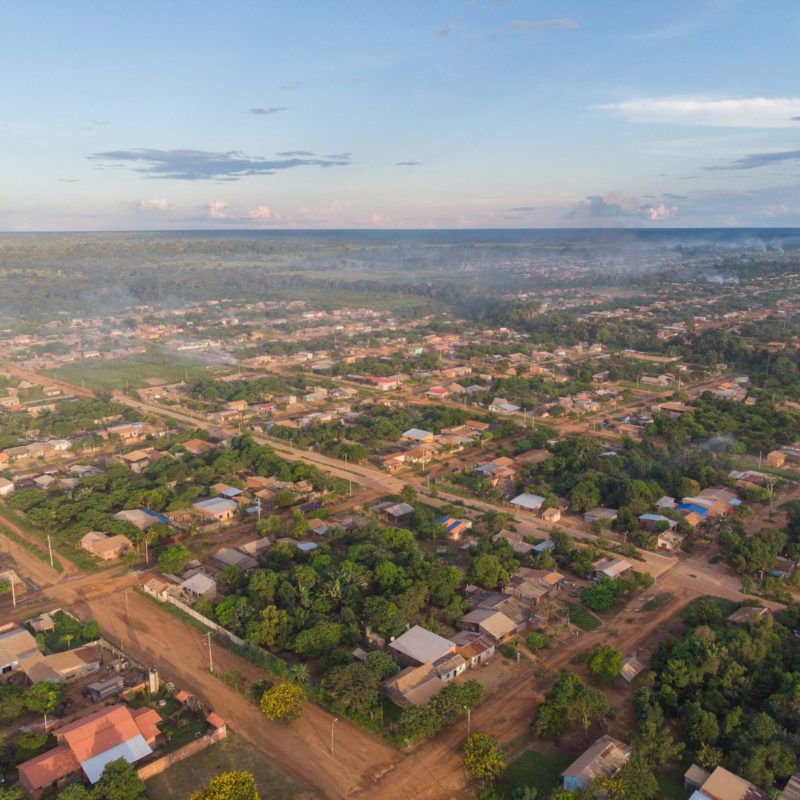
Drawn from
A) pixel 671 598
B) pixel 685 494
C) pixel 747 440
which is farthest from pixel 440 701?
pixel 747 440

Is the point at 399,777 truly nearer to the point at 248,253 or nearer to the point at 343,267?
the point at 343,267

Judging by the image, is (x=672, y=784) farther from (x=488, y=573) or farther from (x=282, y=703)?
(x=282, y=703)

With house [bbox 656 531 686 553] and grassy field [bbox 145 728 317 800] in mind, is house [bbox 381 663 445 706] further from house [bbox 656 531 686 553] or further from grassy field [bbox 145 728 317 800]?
house [bbox 656 531 686 553]

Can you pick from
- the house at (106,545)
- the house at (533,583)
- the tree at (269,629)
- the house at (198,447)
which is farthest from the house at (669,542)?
the house at (198,447)

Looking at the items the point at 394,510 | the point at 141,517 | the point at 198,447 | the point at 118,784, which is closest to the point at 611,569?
the point at 394,510

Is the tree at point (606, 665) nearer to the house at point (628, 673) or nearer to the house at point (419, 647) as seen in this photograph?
the house at point (628, 673)

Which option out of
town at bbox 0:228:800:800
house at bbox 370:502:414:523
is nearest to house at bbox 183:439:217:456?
town at bbox 0:228:800:800
